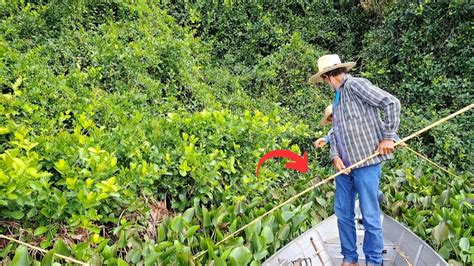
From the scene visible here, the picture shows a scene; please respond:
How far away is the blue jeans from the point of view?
3064 millimetres

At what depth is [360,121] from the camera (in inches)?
120

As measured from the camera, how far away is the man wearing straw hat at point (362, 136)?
2973mm

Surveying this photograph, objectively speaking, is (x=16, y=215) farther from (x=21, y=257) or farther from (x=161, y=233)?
(x=161, y=233)

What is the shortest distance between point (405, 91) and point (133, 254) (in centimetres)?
621

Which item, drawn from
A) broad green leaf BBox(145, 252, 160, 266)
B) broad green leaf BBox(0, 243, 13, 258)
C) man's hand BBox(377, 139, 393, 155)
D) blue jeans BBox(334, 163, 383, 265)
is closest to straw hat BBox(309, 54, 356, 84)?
man's hand BBox(377, 139, 393, 155)

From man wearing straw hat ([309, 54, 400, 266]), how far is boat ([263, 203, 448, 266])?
416 mm

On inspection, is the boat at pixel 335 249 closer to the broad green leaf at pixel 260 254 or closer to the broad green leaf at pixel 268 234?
the broad green leaf at pixel 260 254

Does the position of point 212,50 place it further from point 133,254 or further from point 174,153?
point 133,254

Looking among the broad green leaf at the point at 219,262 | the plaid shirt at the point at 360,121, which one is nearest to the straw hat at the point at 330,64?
the plaid shirt at the point at 360,121

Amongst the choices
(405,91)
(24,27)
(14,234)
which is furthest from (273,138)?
(405,91)

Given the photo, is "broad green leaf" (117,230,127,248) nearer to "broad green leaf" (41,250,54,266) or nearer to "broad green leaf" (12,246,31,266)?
"broad green leaf" (41,250,54,266)

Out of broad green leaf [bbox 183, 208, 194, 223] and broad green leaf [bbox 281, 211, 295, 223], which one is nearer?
broad green leaf [bbox 183, 208, 194, 223]

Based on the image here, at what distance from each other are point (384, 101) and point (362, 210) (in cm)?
84

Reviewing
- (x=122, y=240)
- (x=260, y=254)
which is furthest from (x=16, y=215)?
(x=260, y=254)
